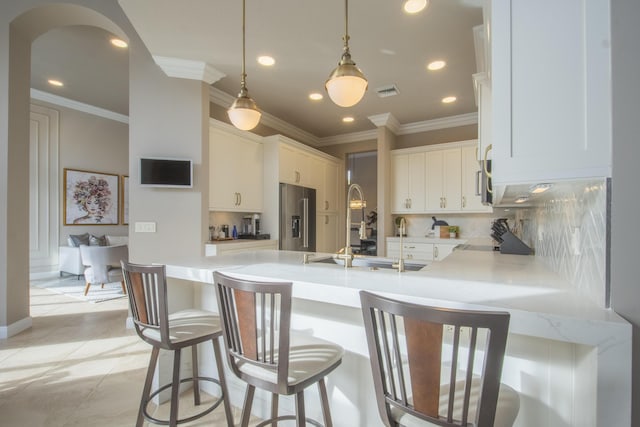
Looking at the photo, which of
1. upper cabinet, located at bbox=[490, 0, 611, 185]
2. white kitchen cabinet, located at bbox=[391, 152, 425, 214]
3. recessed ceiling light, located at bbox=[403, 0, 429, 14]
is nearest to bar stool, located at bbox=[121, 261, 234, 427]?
upper cabinet, located at bbox=[490, 0, 611, 185]

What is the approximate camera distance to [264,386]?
111 cm

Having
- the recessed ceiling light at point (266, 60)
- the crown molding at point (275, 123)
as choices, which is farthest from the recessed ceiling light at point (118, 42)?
the recessed ceiling light at point (266, 60)

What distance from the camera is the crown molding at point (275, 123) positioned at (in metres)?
3.89

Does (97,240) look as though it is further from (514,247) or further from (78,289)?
(514,247)

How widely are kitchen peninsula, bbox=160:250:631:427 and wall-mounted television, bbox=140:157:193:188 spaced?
4.95ft

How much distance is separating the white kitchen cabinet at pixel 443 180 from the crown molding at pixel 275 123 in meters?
2.17

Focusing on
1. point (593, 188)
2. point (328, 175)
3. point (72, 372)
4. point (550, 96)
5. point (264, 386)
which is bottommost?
point (72, 372)

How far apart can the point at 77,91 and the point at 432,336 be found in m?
6.58

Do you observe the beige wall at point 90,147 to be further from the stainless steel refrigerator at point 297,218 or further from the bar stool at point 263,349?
the bar stool at point 263,349

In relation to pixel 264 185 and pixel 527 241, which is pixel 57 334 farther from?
pixel 527 241

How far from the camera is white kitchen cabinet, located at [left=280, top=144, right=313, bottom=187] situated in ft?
14.5

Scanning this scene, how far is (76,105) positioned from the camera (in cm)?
578

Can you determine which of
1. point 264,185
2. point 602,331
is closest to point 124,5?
point 264,185

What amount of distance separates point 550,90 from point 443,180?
13.3ft
